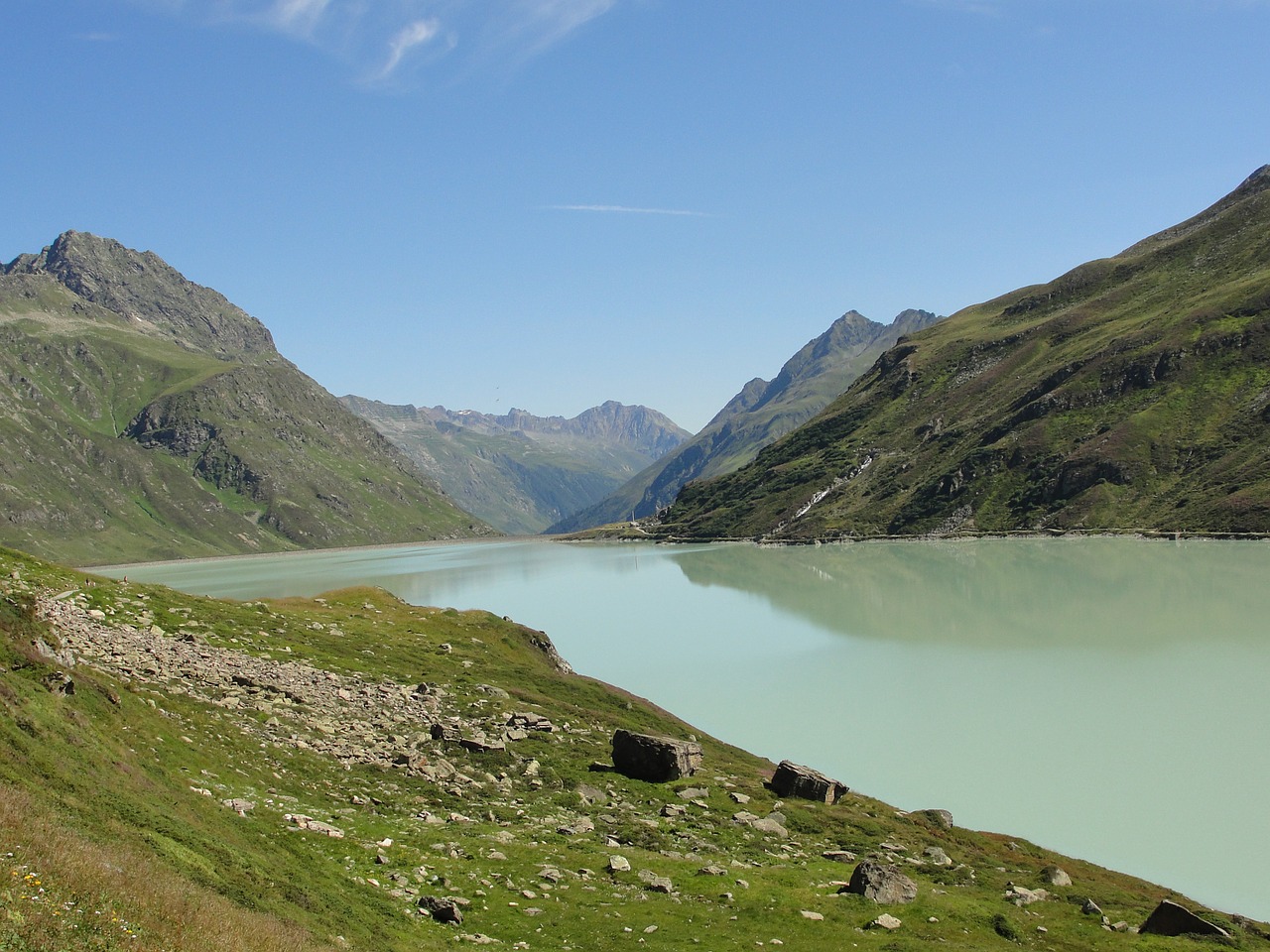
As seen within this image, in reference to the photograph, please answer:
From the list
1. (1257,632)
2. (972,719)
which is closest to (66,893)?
(972,719)

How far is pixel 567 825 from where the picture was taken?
30.3 metres

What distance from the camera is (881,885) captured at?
2594cm

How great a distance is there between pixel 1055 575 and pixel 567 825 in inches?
5050

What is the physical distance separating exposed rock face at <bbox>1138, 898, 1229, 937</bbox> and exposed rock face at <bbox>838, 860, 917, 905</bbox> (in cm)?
673

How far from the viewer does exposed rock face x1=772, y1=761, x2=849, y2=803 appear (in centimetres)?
3903

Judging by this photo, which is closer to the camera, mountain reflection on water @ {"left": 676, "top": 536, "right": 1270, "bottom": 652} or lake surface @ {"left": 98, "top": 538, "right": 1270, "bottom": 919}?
lake surface @ {"left": 98, "top": 538, "right": 1270, "bottom": 919}

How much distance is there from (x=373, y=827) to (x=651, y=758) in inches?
604

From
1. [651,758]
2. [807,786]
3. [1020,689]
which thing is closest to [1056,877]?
[807,786]

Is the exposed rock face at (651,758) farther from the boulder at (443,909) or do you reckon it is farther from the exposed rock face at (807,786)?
the boulder at (443,909)

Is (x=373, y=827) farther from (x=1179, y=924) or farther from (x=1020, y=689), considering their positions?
(x=1020, y=689)

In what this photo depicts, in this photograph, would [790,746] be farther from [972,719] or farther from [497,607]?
[497,607]

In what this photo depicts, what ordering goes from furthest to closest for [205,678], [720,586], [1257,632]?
[720,586], [1257,632], [205,678]

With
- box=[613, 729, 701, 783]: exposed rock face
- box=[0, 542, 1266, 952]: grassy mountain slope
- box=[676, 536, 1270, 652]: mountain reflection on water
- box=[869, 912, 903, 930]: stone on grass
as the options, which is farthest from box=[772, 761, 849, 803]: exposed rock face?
box=[676, 536, 1270, 652]: mountain reflection on water

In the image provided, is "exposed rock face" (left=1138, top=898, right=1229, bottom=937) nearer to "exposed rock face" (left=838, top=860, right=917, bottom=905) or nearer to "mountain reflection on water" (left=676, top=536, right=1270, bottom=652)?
"exposed rock face" (left=838, top=860, right=917, bottom=905)
